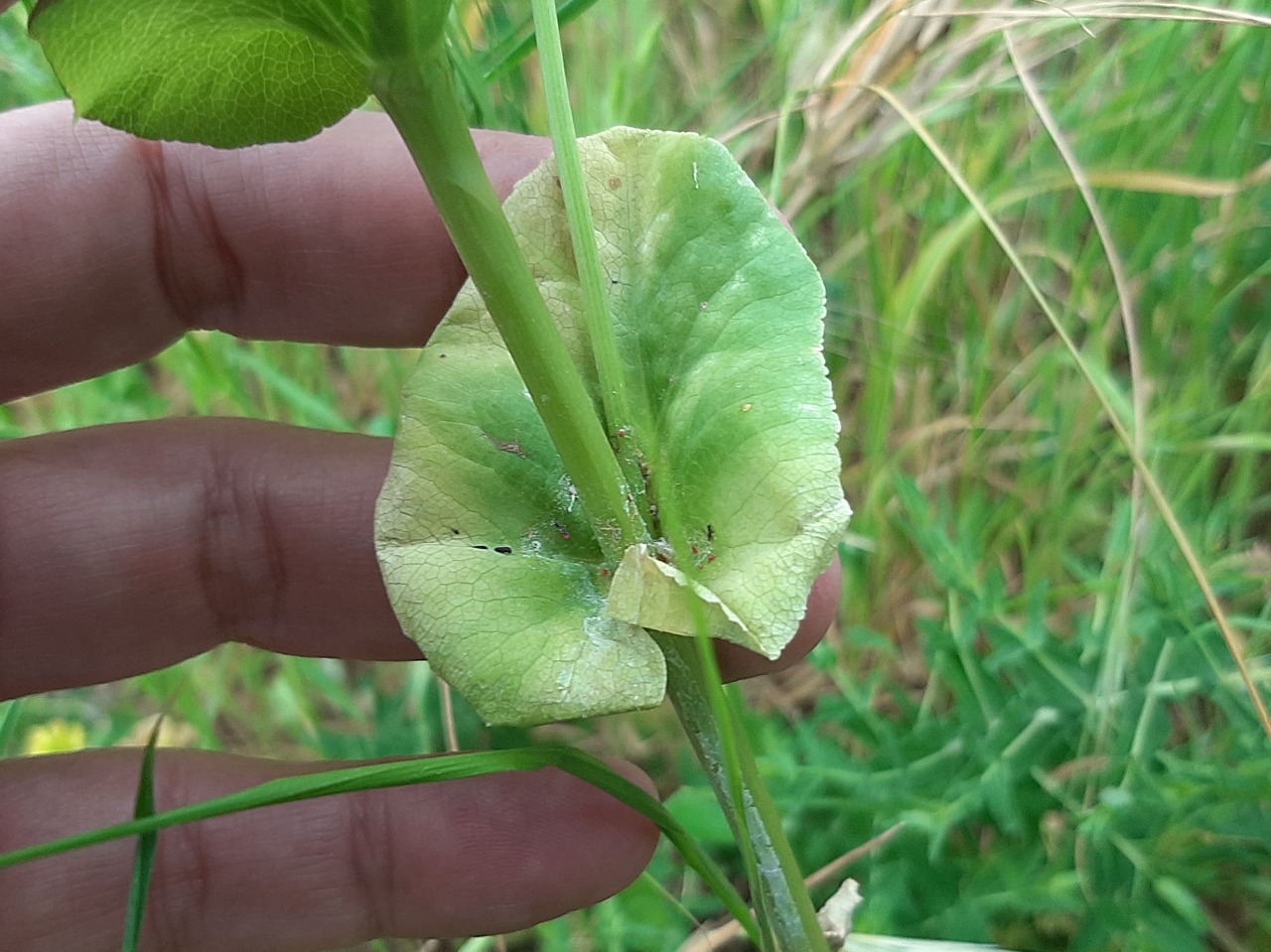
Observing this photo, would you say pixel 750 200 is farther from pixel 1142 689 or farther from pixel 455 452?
pixel 1142 689

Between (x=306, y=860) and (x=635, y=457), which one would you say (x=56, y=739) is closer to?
(x=306, y=860)

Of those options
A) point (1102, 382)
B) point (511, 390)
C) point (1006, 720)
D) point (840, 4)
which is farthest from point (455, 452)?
point (840, 4)

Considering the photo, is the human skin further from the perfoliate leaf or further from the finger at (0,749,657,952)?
the perfoliate leaf

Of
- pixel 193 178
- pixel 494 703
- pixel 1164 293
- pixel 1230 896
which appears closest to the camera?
pixel 494 703

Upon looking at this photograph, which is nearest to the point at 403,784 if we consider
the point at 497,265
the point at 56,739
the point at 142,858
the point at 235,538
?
the point at 142,858

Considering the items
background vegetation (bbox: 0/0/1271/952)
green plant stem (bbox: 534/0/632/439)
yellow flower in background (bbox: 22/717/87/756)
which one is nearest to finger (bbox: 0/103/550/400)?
background vegetation (bbox: 0/0/1271/952)

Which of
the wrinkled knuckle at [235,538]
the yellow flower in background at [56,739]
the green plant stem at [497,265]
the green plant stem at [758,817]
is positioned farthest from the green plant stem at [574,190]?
the yellow flower in background at [56,739]
